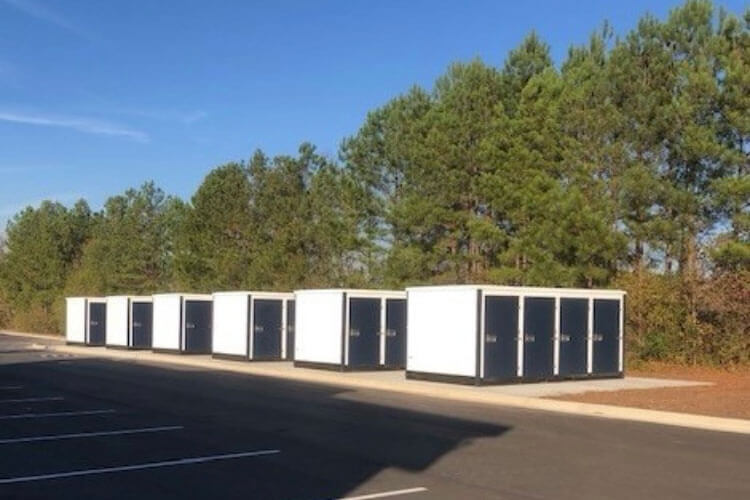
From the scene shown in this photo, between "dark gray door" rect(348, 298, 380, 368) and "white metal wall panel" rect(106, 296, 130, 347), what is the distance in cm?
1626

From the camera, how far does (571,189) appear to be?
2883 centimetres

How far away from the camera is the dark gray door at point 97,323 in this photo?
4131 cm

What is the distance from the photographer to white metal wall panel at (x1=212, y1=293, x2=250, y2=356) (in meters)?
29.8

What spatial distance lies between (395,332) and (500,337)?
5.46 meters

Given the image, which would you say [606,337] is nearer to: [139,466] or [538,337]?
[538,337]

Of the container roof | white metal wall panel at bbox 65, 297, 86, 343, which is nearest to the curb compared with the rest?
the container roof

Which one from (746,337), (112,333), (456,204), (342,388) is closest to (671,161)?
(746,337)

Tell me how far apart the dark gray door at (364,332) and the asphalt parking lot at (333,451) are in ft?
20.2

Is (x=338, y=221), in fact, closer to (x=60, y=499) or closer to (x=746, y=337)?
(x=746, y=337)

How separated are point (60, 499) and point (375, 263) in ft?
98.0

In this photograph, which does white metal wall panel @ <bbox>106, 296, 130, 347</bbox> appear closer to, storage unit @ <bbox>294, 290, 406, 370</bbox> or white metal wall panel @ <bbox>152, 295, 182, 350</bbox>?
white metal wall panel @ <bbox>152, 295, 182, 350</bbox>

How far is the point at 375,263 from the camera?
3831 centimetres

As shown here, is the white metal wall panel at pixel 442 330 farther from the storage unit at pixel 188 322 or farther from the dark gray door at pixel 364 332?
the storage unit at pixel 188 322

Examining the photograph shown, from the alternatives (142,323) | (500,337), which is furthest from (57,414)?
(142,323)
